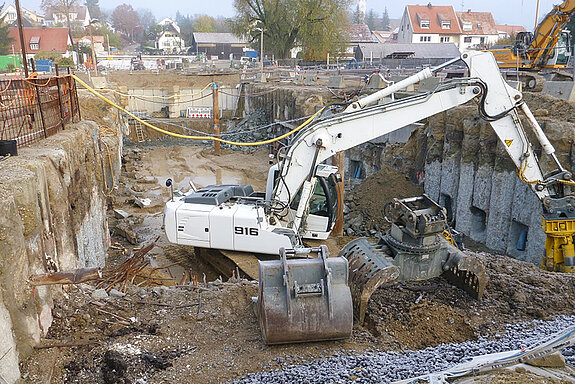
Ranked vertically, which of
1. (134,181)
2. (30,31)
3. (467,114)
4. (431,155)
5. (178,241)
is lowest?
(134,181)

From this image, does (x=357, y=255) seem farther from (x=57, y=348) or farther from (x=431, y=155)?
(x=431, y=155)

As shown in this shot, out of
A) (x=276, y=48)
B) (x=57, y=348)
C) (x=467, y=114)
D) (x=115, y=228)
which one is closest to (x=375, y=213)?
(x=467, y=114)

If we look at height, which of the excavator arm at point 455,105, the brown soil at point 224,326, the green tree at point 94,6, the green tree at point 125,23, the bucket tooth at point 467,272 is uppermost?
the green tree at point 94,6

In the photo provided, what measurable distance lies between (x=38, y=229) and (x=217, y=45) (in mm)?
72345

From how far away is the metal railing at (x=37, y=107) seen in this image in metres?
8.43

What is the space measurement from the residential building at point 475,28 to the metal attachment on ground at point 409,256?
6727cm

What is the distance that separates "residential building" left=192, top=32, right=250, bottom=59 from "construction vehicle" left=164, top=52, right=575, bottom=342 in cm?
6694

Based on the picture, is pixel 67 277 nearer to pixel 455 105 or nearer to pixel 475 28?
pixel 455 105

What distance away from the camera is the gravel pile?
4723mm

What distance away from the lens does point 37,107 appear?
9008mm

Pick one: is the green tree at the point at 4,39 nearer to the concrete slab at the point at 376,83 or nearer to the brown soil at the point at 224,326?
the concrete slab at the point at 376,83

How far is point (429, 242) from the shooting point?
19.8ft

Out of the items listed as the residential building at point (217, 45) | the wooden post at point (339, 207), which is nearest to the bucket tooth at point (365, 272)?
the wooden post at point (339, 207)

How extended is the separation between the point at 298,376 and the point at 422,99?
5351 millimetres
